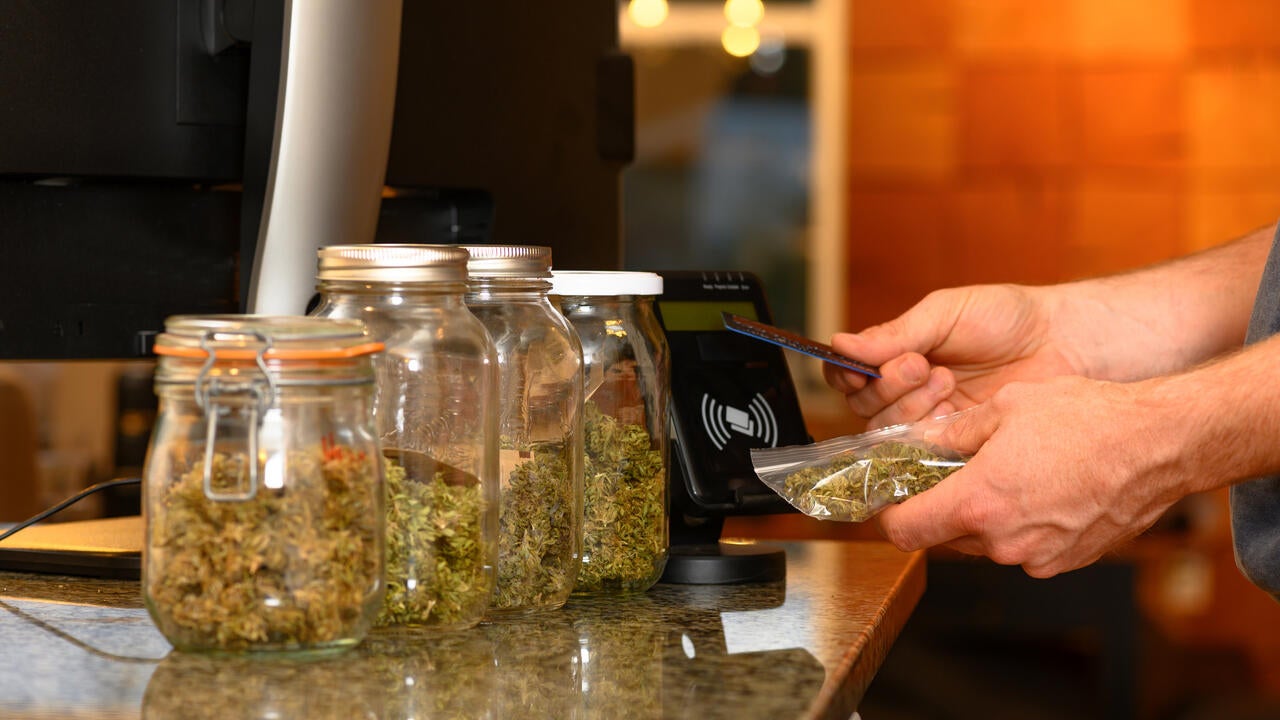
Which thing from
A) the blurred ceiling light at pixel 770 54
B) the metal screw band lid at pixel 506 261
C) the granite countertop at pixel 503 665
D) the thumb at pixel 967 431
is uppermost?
the blurred ceiling light at pixel 770 54

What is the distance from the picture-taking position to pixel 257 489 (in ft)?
2.24

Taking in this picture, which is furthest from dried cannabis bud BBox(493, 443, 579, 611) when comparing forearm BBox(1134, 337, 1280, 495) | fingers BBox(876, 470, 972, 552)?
forearm BBox(1134, 337, 1280, 495)

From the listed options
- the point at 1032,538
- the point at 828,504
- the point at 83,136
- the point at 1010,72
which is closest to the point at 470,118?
the point at 83,136

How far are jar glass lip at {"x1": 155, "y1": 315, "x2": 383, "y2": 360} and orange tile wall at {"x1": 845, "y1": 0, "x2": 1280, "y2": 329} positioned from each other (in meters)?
3.76

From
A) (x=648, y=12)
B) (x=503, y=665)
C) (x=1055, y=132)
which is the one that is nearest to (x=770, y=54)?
(x=648, y=12)

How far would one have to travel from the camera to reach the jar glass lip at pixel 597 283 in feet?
2.97

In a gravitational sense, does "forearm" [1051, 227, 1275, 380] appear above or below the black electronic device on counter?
above

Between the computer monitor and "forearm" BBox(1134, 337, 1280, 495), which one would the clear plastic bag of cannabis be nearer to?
"forearm" BBox(1134, 337, 1280, 495)

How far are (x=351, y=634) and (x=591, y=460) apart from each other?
0.77 ft

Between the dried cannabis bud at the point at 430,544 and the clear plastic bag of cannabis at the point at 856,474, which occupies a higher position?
the clear plastic bag of cannabis at the point at 856,474

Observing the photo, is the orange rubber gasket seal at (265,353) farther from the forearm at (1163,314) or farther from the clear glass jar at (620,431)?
the forearm at (1163,314)

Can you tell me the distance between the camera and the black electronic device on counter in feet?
3.26

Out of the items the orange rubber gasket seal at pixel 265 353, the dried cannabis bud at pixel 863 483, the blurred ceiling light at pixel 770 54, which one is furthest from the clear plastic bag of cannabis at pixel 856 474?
the blurred ceiling light at pixel 770 54

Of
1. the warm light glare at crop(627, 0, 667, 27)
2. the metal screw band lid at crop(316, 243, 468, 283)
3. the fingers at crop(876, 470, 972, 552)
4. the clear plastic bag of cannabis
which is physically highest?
the warm light glare at crop(627, 0, 667, 27)
